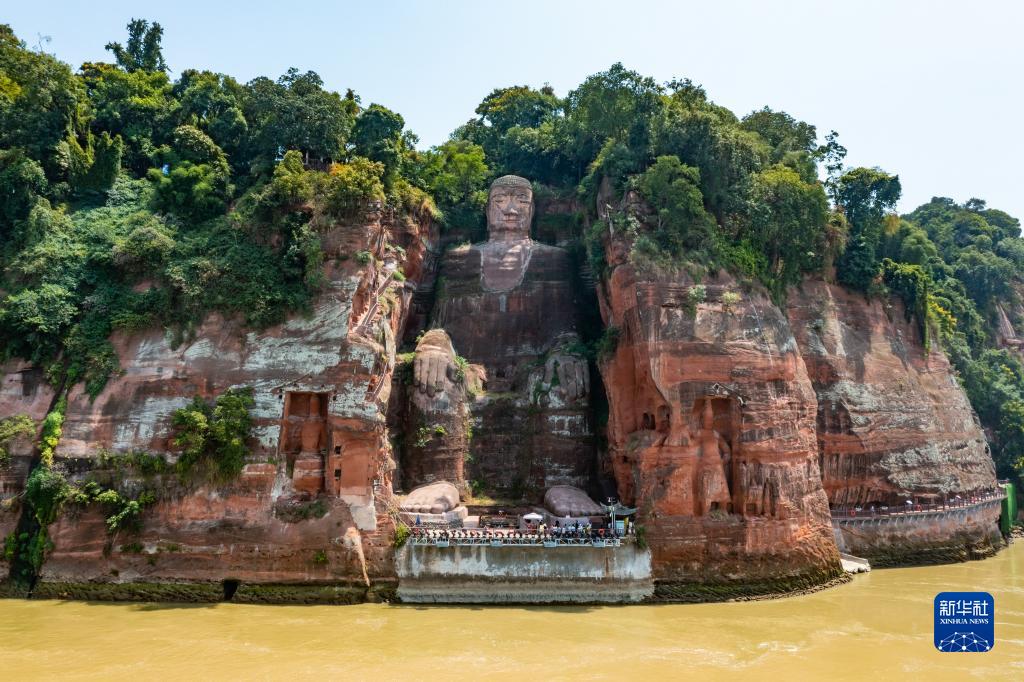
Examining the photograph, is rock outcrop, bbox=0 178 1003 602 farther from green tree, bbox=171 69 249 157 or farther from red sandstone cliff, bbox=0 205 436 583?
green tree, bbox=171 69 249 157

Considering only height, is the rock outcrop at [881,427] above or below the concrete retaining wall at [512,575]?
above

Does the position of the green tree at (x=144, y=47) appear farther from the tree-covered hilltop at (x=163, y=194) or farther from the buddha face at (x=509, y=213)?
the buddha face at (x=509, y=213)

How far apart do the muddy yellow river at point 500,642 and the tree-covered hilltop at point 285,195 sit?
920 centimetres

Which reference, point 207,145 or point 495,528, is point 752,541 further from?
point 207,145

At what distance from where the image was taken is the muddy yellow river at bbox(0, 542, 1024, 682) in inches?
653

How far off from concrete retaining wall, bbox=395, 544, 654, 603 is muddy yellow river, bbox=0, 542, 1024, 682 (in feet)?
1.89

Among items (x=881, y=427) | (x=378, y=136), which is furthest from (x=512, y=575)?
(x=378, y=136)

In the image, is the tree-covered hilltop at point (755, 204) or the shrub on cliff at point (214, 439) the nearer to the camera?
the shrub on cliff at point (214, 439)

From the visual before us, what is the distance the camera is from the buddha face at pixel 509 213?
36.5 m

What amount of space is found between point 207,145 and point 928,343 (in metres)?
35.4

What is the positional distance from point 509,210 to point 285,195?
42.4 feet

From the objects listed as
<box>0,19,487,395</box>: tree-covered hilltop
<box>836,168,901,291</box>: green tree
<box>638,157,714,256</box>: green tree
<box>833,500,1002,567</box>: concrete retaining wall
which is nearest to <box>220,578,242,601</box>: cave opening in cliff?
<box>0,19,487,395</box>: tree-covered hilltop

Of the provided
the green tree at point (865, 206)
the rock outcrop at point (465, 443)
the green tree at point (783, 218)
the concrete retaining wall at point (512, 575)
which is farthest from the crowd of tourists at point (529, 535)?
the green tree at point (865, 206)

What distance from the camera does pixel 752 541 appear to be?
2388 centimetres
